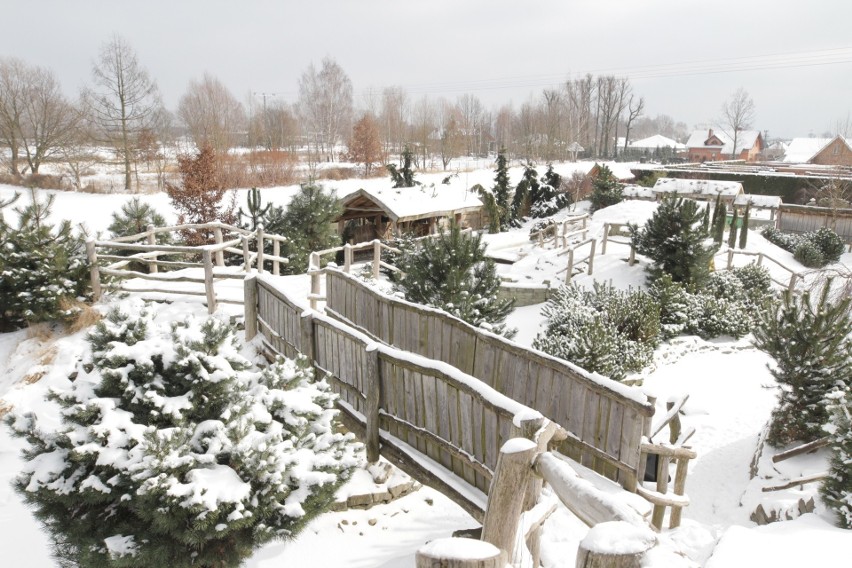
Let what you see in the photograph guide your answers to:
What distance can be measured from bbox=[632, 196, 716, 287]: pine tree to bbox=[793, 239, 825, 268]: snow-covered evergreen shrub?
10.2 m

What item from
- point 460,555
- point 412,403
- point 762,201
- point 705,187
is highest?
point 705,187

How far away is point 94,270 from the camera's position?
357 inches

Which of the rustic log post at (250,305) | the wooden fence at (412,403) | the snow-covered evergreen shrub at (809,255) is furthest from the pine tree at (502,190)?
Result: the wooden fence at (412,403)

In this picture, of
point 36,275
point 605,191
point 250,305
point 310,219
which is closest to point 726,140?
point 605,191

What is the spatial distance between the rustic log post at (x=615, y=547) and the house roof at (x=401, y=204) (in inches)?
693

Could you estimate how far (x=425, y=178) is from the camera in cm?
4403

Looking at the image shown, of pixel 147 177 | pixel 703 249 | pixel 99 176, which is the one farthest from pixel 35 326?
pixel 99 176

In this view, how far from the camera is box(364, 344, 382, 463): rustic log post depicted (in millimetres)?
5391

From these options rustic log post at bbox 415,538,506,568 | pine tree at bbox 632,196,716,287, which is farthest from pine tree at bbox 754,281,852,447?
rustic log post at bbox 415,538,506,568

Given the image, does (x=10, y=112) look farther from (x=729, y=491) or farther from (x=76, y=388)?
(x=729, y=491)

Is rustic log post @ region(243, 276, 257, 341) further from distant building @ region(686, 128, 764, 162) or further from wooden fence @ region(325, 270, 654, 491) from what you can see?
distant building @ region(686, 128, 764, 162)

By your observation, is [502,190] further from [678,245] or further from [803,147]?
[803,147]

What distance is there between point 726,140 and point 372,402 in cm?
7830

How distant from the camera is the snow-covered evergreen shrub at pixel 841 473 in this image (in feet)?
17.4
